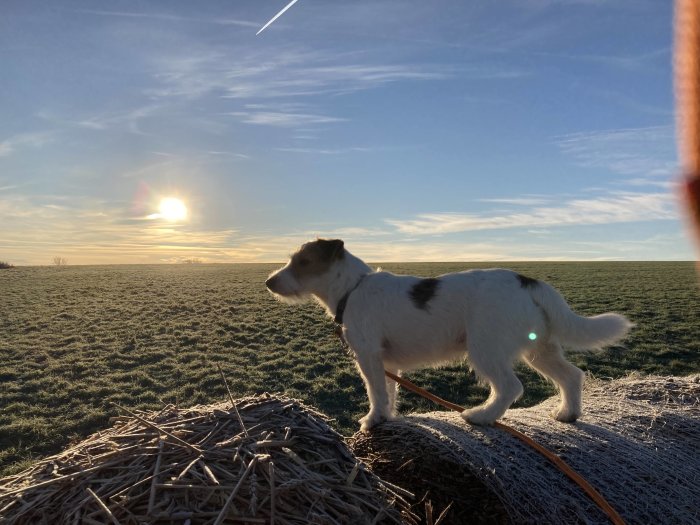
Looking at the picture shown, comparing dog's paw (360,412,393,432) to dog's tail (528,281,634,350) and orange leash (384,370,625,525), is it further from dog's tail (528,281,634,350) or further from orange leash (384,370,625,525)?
dog's tail (528,281,634,350)

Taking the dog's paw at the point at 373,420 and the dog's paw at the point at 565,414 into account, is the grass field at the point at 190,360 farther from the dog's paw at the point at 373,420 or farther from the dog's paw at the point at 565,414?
the dog's paw at the point at 565,414

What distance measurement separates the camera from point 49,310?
24875mm

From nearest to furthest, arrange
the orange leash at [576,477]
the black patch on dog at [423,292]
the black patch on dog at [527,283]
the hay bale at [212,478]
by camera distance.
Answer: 1. the hay bale at [212,478]
2. the orange leash at [576,477]
3. the black patch on dog at [527,283]
4. the black patch on dog at [423,292]

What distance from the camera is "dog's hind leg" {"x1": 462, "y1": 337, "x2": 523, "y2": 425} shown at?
16.8 ft

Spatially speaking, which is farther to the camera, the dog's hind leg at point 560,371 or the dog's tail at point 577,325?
the dog's hind leg at point 560,371

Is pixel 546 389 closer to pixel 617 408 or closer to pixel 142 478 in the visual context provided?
pixel 617 408

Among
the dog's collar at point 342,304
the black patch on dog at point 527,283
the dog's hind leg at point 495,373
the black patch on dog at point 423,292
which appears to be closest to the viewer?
the dog's hind leg at point 495,373

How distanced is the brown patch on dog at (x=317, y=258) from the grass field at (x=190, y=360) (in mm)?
3196

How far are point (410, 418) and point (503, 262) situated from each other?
85.3 meters

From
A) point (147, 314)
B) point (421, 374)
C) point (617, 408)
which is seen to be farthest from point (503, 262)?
point (617, 408)

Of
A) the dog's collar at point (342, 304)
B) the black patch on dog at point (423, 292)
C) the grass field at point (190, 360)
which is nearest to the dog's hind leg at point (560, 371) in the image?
the black patch on dog at point (423, 292)

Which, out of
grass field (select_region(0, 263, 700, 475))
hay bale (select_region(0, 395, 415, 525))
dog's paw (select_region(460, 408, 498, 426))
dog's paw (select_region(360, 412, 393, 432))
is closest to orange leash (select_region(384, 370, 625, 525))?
dog's paw (select_region(460, 408, 498, 426))

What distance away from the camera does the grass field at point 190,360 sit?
10047mm

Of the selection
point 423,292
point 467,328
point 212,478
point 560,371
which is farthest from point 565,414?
point 212,478
